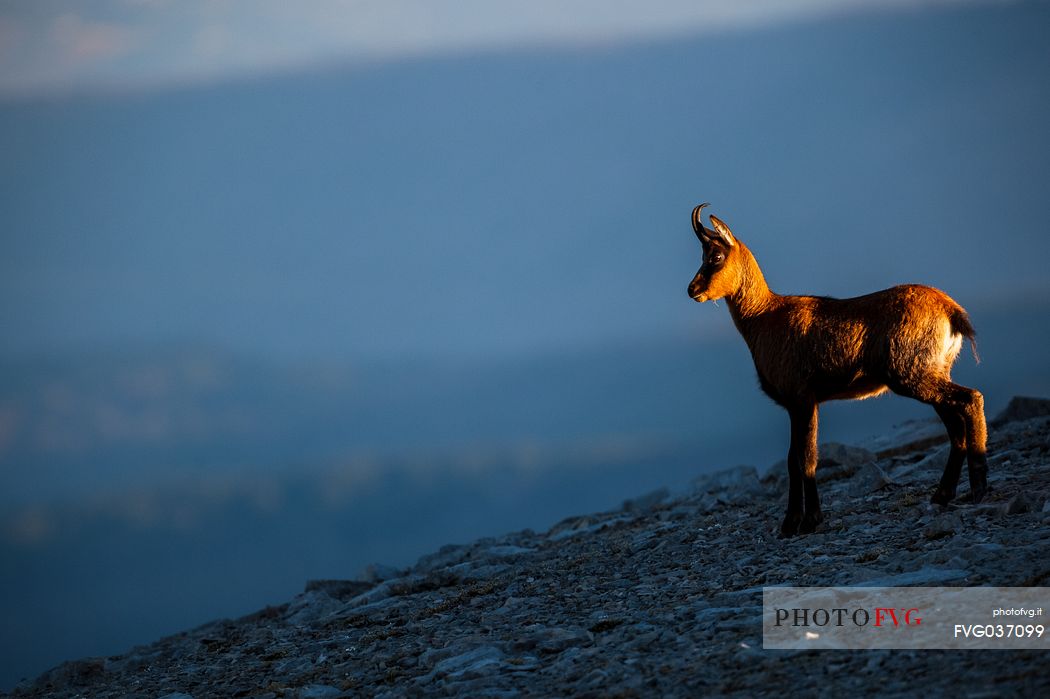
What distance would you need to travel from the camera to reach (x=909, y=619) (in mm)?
9258

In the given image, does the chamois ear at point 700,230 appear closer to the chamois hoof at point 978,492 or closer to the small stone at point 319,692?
the chamois hoof at point 978,492

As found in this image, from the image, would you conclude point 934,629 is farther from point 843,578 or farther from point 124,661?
point 124,661

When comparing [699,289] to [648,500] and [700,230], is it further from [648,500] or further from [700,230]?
[648,500]

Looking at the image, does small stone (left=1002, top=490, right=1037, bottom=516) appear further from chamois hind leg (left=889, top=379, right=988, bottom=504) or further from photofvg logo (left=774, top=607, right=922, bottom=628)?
Answer: photofvg logo (left=774, top=607, right=922, bottom=628)

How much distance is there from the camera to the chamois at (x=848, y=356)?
43.7ft

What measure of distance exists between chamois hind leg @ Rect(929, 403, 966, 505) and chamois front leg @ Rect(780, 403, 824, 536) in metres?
1.51

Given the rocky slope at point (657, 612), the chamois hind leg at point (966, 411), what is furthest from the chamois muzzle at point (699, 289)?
the rocky slope at point (657, 612)

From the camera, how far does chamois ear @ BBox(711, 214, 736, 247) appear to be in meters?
14.7

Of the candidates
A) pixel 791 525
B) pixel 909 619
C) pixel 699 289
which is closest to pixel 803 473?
pixel 791 525

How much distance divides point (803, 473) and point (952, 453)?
6.22 feet

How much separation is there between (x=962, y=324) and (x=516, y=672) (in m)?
7.41

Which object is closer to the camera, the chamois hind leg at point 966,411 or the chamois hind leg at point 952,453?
the chamois hind leg at point 966,411

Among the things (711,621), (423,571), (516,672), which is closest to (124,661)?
(423,571)

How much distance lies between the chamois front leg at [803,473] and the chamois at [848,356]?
13 mm
